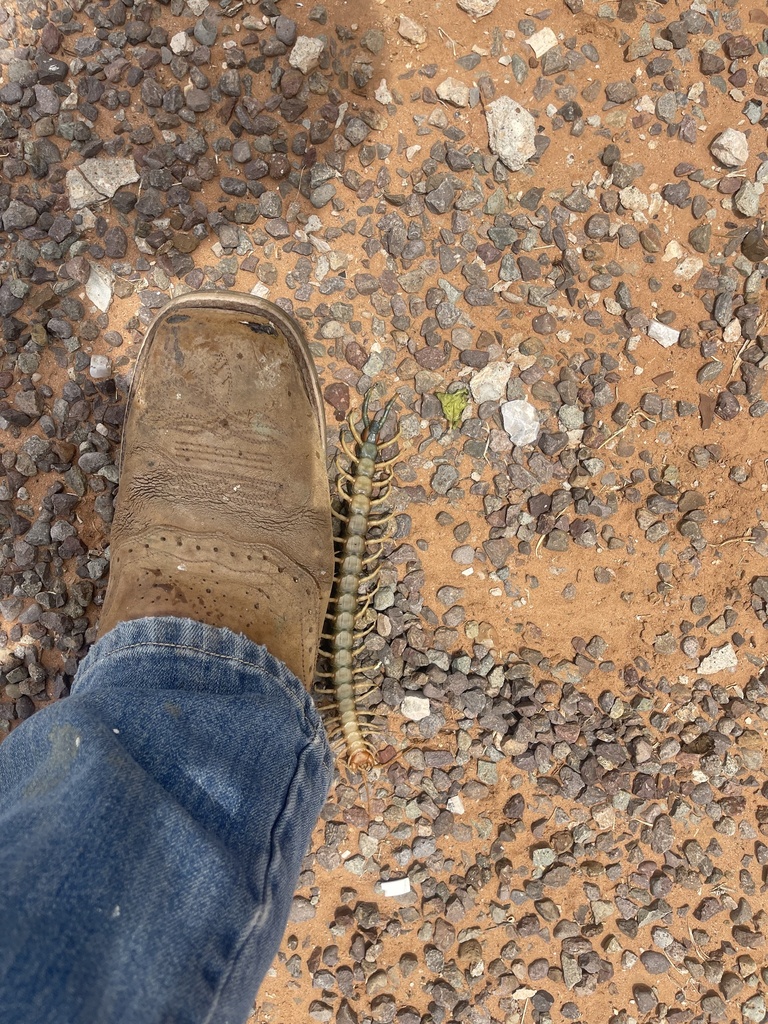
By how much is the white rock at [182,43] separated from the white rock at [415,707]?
2.97 metres

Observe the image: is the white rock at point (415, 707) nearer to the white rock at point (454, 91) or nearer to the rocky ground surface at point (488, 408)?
the rocky ground surface at point (488, 408)

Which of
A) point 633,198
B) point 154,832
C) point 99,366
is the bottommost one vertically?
point 154,832

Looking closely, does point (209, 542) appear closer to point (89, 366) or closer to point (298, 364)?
point (298, 364)

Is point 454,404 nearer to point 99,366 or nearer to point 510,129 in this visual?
point 510,129

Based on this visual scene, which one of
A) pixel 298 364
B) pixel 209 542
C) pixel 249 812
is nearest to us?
pixel 249 812

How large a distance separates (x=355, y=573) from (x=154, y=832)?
1.39 metres

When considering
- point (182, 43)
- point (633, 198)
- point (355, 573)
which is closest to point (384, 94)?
point (182, 43)

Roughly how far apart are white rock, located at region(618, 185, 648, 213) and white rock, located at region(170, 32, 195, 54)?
1.96 metres

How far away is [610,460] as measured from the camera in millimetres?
3021

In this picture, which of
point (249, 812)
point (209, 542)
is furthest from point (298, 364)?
point (249, 812)

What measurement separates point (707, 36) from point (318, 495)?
2.60 m

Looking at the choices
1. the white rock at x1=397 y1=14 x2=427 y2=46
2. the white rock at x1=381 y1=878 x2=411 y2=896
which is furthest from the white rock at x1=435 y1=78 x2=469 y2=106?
the white rock at x1=381 y1=878 x2=411 y2=896

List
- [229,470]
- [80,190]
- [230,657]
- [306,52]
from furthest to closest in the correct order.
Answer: [80,190], [306,52], [229,470], [230,657]

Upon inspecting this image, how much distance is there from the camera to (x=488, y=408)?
3.00 metres
